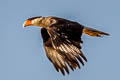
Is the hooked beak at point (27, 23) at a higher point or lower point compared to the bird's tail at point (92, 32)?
higher

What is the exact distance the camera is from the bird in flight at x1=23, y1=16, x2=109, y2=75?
11820mm

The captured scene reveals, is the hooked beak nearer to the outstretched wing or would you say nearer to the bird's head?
the bird's head

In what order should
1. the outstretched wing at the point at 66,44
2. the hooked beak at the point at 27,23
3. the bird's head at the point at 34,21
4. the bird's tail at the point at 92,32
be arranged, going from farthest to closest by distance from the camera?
the hooked beak at the point at 27,23, the bird's head at the point at 34,21, the bird's tail at the point at 92,32, the outstretched wing at the point at 66,44

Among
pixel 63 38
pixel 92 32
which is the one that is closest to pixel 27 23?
pixel 92 32

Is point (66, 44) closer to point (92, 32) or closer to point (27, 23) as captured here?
point (92, 32)

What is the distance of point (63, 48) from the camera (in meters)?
11.9

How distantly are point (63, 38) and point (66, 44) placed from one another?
20 cm

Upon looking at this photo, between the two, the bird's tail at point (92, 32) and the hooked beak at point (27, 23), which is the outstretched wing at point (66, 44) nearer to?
the bird's tail at point (92, 32)

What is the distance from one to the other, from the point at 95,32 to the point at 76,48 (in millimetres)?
1993

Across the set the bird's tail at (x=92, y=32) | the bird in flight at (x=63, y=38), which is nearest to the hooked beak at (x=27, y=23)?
the bird in flight at (x=63, y=38)

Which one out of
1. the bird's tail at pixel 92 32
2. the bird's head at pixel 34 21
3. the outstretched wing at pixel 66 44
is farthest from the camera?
the bird's head at pixel 34 21

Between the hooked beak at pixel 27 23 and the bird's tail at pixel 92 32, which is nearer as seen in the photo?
the bird's tail at pixel 92 32

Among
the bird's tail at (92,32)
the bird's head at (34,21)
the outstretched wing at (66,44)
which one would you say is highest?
the bird's head at (34,21)

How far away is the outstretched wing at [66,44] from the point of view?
11.8m
